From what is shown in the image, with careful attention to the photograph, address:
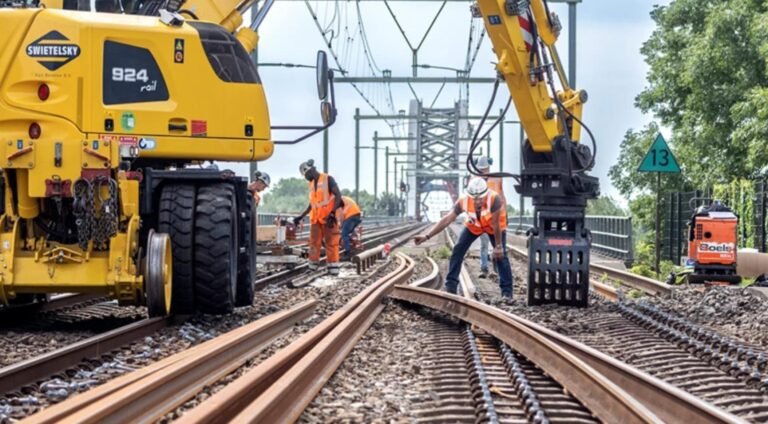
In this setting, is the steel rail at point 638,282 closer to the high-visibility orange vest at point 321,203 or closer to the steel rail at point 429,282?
the steel rail at point 429,282

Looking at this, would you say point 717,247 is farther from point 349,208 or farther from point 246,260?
point 349,208

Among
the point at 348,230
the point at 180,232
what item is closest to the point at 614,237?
the point at 348,230

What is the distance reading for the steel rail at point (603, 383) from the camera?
17.5 feet

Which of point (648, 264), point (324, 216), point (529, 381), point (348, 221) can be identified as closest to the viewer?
point (529, 381)

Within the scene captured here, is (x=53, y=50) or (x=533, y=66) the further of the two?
(x=533, y=66)

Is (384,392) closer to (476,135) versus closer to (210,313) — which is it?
(210,313)

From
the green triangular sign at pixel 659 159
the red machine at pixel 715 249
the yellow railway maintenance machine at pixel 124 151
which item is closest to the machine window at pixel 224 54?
the yellow railway maintenance machine at pixel 124 151

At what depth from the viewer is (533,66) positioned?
11.9 metres

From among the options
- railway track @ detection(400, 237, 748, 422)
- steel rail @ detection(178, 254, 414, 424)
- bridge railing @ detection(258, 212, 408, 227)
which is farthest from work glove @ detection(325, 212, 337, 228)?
bridge railing @ detection(258, 212, 408, 227)

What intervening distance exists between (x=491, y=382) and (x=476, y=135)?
5872 millimetres

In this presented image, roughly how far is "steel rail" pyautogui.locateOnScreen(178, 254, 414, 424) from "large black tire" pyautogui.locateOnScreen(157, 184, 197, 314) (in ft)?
4.39

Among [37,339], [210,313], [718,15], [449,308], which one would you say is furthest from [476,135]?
[718,15]

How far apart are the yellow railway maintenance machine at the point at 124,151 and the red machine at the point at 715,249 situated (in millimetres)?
7468

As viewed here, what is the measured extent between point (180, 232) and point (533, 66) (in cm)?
448
